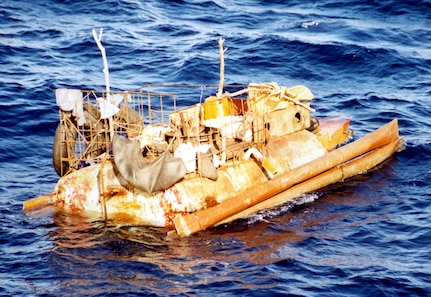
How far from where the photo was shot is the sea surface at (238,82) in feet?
65.5

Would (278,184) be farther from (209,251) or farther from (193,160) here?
(209,251)

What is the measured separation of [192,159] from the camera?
22594 mm

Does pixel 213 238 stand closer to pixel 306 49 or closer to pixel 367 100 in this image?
pixel 367 100

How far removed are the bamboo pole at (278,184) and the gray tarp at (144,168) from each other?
1112 mm

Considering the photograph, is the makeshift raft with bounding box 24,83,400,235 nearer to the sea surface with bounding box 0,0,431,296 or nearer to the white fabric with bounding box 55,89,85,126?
the white fabric with bounding box 55,89,85,126

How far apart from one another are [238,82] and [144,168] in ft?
A: 54.6

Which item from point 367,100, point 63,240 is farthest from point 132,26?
point 63,240

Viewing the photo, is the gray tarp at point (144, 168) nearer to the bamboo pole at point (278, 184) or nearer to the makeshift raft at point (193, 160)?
the makeshift raft at point (193, 160)

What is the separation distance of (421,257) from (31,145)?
51.1 ft

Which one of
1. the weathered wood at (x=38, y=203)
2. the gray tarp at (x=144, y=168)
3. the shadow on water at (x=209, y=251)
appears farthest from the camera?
the weathered wood at (x=38, y=203)

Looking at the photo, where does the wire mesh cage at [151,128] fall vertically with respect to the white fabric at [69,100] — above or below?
below

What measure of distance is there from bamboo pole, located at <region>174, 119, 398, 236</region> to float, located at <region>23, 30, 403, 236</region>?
3 centimetres

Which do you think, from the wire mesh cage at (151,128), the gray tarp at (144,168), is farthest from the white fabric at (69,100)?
the gray tarp at (144,168)

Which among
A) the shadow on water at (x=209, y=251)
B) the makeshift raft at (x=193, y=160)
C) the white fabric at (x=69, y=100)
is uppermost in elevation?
the white fabric at (x=69, y=100)
